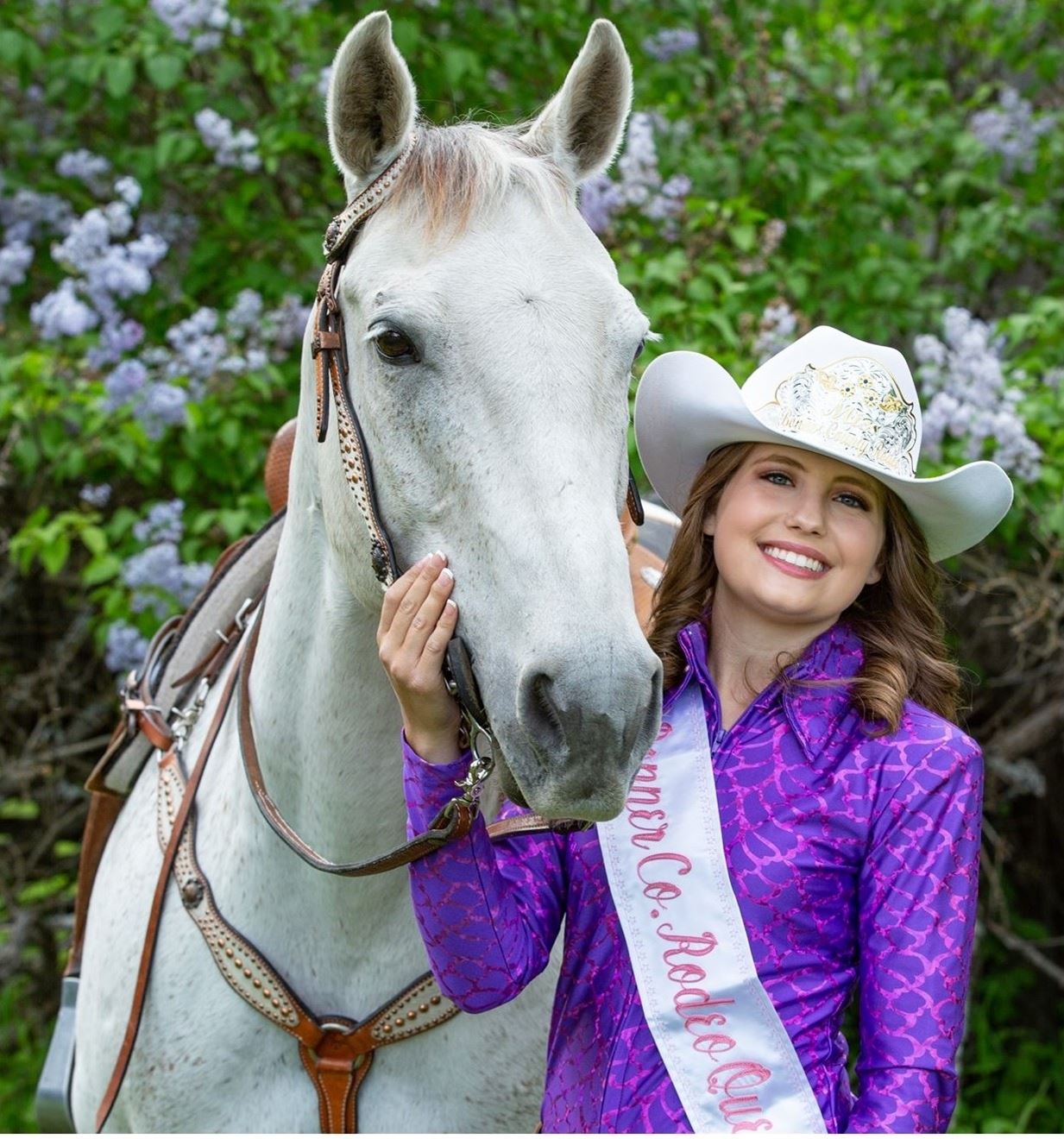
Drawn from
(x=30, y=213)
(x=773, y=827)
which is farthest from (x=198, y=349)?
(x=773, y=827)

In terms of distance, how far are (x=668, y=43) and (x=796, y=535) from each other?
10.2ft

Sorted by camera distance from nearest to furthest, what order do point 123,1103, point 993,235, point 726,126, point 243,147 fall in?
1. point 123,1103
2. point 243,147
3. point 993,235
4. point 726,126

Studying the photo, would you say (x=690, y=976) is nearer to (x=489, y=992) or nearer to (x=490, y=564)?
(x=489, y=992)

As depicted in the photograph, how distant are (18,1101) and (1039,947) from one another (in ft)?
12.3

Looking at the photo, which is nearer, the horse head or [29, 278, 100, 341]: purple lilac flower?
the horse head

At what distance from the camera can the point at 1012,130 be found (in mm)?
4434

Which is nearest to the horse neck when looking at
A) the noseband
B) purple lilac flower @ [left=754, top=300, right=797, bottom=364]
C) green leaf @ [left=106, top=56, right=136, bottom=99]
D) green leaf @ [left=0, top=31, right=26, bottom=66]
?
the noseband

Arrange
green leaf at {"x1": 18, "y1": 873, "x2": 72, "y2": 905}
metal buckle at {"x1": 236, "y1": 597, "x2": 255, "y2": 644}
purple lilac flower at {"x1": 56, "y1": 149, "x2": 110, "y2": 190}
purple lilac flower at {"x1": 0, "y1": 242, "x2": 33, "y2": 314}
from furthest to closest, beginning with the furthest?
green leaf at {"x1": 18, "y1": 873, "x2": 72, "y2": 905}
purple lilac flower at {"x1": 56, "y1": 149, "x2": 110, "y2": 190}
purple lilac flower at {"x1": 0, "y1": 242, "x2": 33, "y2": 314}
metal buckle at {"x1": 236, "y1": 597, "x2": 255, "y2": 644}

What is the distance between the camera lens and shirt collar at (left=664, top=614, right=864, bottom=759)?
165 centimetres

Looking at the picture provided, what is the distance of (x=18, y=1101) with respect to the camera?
181 inches

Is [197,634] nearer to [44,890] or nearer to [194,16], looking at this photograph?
[194,16]

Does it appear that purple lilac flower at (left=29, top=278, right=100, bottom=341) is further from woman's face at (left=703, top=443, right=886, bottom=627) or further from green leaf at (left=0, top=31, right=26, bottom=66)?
woman's face at (left=703, top=443, right=886, bottom=627)

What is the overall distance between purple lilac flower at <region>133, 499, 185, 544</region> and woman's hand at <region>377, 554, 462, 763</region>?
2130 millimetres

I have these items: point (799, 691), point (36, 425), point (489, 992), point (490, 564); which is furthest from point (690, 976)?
point (36, 425)
